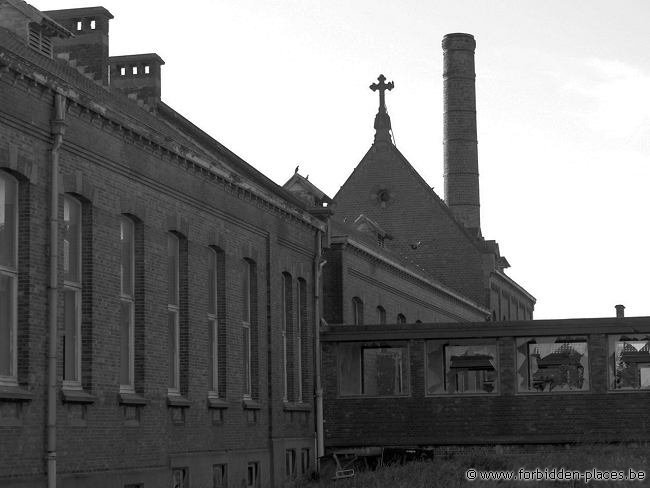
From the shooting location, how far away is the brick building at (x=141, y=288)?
21.0 meters

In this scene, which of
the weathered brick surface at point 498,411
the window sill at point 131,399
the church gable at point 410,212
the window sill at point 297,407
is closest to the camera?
the window sill at point 131,399

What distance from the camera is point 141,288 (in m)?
25.7

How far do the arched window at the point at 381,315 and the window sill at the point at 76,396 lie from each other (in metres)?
23.9

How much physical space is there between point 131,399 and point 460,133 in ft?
161

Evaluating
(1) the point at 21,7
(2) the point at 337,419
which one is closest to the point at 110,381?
(1) the point at 21,7

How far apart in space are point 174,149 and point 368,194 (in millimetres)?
38373

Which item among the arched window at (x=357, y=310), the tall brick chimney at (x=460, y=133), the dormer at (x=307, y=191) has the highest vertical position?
the tall brick chimney at (x=460, y=133)

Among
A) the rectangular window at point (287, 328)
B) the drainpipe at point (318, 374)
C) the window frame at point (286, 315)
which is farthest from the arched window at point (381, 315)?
the window frame at point (286, 315)

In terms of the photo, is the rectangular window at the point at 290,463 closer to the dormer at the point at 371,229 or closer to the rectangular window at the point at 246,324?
the rectangular window at the point at 246,324

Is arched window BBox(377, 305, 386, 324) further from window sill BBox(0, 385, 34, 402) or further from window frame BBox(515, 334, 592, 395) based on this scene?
window sill BBox(0, 385, 34, 402)

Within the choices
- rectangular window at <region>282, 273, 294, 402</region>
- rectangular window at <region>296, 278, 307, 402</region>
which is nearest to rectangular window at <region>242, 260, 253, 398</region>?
rectangular window at <region>282, 273, 294, 402</region>

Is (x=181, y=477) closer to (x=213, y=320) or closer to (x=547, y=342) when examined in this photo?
(x=213, y=320)

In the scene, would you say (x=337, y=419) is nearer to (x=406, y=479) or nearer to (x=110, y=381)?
(x=406, y=479)

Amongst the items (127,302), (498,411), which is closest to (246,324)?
(127,302)
